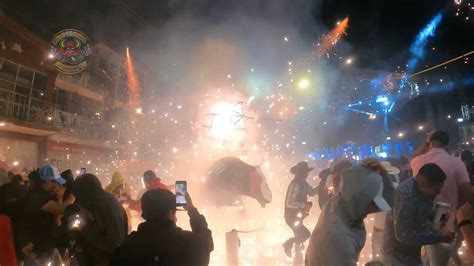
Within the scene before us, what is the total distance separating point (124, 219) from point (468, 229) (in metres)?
3.70

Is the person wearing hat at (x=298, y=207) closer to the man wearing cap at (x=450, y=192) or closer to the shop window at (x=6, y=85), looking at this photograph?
the man wearing cap at (x=450, y=192)

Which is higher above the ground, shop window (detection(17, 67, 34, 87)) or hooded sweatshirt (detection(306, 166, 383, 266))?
shop window (detection(17, 67, 34, 87))

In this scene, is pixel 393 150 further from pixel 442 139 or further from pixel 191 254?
pixel 191 254

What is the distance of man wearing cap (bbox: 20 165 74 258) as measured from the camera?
4.19 metres

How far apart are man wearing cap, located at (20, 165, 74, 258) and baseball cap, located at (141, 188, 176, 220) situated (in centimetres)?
243

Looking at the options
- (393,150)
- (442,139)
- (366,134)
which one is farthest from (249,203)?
(366,134)

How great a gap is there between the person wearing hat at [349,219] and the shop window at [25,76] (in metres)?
17.5

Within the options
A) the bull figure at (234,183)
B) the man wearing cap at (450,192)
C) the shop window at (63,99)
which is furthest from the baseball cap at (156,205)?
the shop window at (63,99)

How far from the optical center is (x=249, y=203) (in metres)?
10.3

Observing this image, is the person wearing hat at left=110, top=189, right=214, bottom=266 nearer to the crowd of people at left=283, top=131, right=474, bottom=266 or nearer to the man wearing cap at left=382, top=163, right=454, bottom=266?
the crowd of people at left=283, top=131, right=474, bottom=266

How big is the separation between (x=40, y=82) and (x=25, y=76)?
0.83 meters

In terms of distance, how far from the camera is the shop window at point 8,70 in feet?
50.3

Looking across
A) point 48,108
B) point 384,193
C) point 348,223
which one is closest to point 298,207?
point 384,193

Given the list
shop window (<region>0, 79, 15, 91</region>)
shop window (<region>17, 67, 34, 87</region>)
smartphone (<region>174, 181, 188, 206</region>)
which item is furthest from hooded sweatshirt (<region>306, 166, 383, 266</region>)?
shop window (<region>17, 67, 34, 87</region>)
